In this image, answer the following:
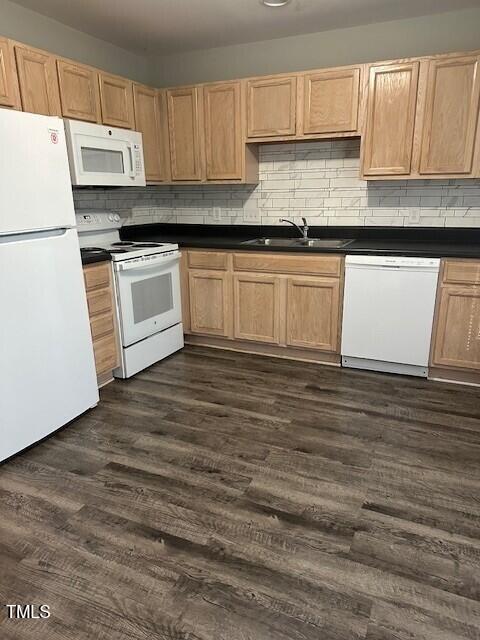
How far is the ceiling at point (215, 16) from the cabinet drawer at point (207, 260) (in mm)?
1667

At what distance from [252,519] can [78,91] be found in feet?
9.41

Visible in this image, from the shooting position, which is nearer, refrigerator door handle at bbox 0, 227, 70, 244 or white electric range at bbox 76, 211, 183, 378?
refrigerator door handle at bbox 0, 227, 70, 244

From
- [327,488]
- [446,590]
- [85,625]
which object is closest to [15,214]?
[85,625]

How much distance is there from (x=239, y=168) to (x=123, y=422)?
2.23m

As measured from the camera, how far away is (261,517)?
186cm

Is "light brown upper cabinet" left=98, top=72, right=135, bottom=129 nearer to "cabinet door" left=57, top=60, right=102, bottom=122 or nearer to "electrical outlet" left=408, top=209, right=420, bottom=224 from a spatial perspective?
"cabinet door" left=57, top=60, right=102, bottom=122

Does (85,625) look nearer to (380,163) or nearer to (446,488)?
(446,488)

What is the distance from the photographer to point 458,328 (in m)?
2.95

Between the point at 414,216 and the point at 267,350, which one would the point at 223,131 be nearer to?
the point at 414,216

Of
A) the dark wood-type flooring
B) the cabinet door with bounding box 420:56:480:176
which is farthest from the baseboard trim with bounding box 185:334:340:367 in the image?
the cabinet door with bounding box 420:56:480:176

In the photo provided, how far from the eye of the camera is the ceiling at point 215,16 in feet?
9.57

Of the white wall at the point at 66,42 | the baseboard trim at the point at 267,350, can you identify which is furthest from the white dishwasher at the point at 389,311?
the white wall at the point at 66,42

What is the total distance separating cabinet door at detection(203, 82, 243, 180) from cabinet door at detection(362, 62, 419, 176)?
1.03 metres

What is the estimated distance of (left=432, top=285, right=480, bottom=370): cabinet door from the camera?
288 centimetres
